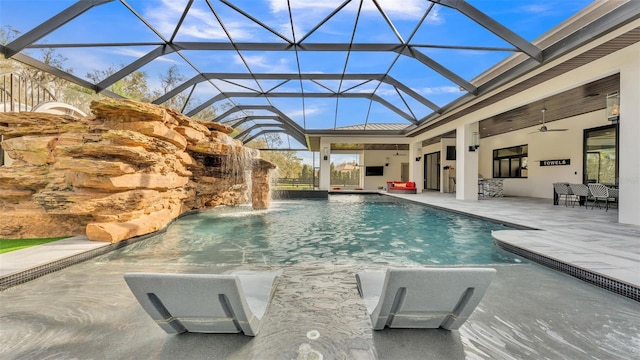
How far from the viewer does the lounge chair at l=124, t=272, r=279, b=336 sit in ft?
5.12

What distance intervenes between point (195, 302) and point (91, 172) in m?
4.36

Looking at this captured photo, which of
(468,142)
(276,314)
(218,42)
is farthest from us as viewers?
(468,142)

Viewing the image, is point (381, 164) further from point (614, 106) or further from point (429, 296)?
point (429, 296)

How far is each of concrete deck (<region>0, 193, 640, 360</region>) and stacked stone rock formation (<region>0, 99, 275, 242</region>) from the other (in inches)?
55.9

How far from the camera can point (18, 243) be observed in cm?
412

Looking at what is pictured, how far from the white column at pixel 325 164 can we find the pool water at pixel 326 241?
947 centimetres

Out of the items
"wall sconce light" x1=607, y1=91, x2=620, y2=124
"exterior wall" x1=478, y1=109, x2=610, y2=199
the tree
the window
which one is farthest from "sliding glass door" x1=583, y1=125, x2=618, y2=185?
the tree

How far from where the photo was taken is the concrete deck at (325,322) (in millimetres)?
1745

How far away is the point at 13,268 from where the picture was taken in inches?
116

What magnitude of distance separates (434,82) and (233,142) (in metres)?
6.90

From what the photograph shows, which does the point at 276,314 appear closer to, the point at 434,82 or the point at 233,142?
the point at 233,142

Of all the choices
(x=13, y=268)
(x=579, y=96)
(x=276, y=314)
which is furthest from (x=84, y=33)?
(x=579, y=96)

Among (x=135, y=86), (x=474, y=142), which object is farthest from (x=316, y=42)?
(x=135, y=86)

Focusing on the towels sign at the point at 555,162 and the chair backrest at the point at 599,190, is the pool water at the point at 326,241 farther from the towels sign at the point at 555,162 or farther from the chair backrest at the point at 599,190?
the towels sign at the point at 555,162
